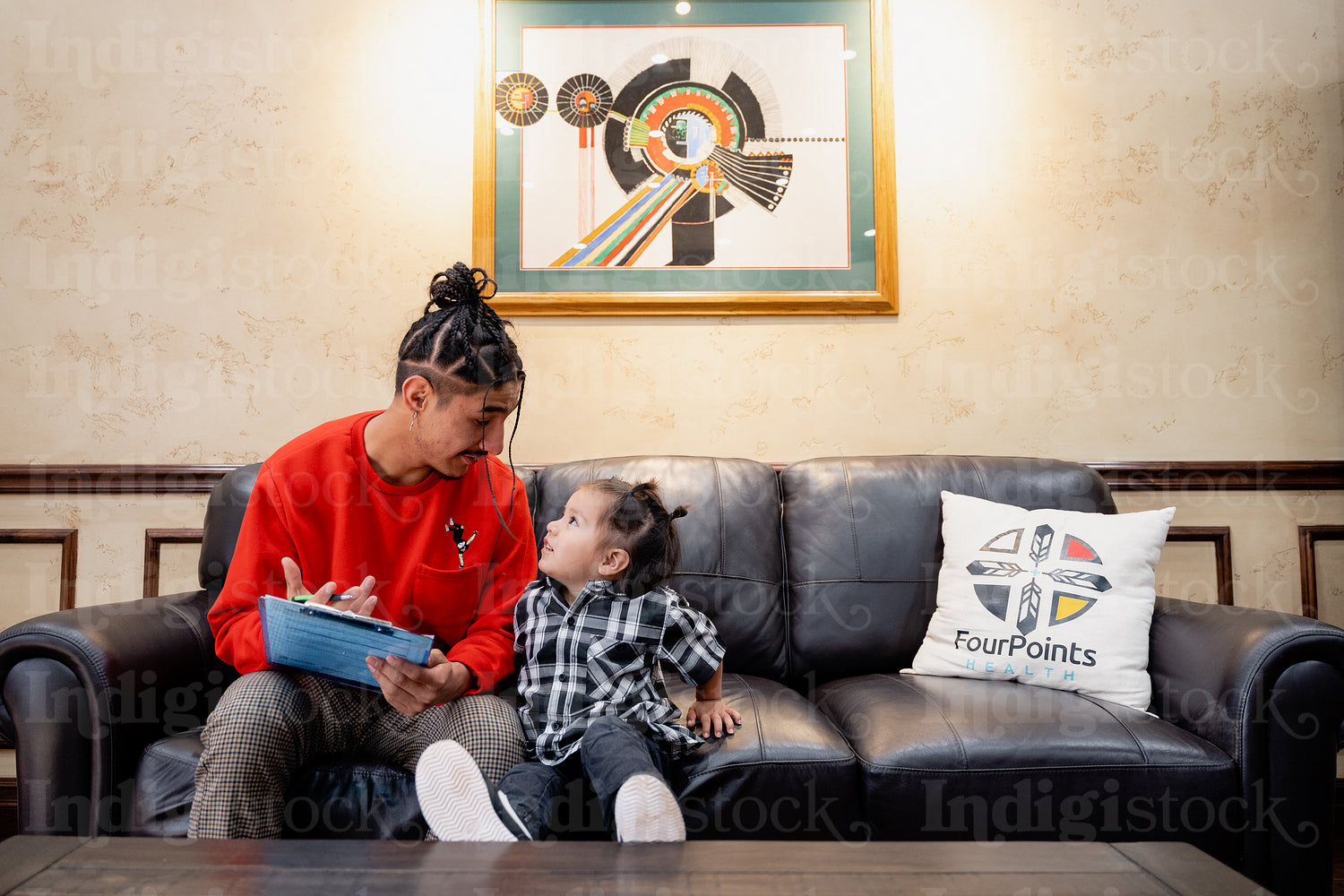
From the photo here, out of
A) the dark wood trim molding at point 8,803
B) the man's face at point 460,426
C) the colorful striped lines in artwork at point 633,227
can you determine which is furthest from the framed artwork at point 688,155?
the dark wood trim molding at point 8,803

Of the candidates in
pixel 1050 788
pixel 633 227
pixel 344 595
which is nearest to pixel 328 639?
pixel 344 595

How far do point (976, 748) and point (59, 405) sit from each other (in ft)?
7.45

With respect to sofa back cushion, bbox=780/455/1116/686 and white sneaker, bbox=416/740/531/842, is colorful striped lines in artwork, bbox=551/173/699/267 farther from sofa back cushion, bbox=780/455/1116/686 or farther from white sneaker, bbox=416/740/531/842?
white sneaker, bbox=416/740/531/842

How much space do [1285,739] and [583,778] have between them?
1089 millimetres

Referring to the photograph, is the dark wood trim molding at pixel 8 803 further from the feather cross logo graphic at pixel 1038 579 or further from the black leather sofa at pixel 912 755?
the feather cross logo graphic at pixel 1038 579

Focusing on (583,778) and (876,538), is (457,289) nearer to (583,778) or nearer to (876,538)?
(583,778)

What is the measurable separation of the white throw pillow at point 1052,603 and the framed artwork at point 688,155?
2.48ft

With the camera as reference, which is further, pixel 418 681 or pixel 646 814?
pixel 418 681

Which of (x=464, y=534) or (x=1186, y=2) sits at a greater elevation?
(x=1186, y=2)

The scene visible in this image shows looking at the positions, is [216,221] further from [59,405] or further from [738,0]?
[738,0]

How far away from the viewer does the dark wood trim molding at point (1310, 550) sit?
2061mm

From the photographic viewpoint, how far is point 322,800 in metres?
1.18

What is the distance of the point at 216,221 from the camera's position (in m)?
2.09

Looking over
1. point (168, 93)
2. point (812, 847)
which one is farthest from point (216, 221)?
point (812, 847)
